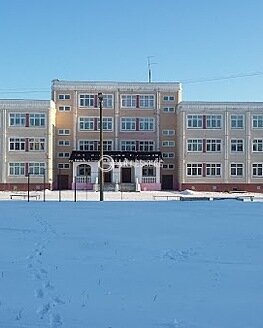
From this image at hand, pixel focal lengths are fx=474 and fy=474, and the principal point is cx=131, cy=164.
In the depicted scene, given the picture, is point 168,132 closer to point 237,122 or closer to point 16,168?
point 237,122

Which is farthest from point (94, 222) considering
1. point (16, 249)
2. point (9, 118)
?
point (9, 118)

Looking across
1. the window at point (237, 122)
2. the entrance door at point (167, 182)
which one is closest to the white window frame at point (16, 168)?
the entrance door at point (167, 182)

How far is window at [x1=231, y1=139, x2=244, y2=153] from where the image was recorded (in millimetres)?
57622

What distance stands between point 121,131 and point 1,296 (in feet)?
176

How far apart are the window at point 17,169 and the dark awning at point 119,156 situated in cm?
575

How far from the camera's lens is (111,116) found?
195 feet

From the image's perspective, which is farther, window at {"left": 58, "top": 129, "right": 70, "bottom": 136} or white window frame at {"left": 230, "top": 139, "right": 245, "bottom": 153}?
window at {"left": 58, "top": 129, "right": 70, "bottom": 136}

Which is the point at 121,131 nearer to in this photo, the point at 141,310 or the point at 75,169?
the point at 75,169

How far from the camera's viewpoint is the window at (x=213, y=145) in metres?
57.3

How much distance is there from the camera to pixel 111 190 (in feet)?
181

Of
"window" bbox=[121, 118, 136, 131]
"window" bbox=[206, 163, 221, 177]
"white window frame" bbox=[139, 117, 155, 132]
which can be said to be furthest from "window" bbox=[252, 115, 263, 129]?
"window" bbox=[121, 118, 136, 131]

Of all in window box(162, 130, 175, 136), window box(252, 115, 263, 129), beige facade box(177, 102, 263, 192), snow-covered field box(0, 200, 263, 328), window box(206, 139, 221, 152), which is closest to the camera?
snow-covered field box(0, 200, 263, 328)

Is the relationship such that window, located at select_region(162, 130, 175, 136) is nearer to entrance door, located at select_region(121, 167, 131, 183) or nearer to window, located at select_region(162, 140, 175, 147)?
window, located at select_region(162, 140, 175, 147)

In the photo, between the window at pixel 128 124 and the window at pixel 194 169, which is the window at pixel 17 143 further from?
the window at pixel 194 169
